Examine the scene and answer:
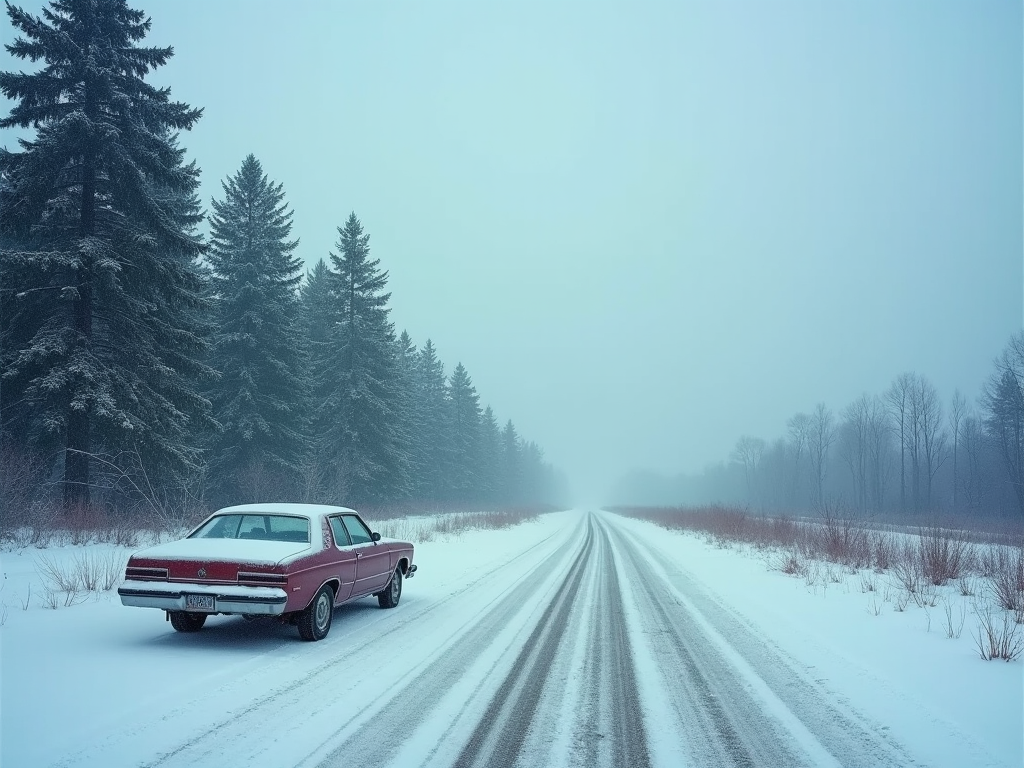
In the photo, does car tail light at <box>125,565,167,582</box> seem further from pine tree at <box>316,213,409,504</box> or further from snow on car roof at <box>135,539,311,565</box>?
pine tree at <box>316,213,409,504</box>

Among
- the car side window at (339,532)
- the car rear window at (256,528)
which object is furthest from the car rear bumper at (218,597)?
the car side window at (339,532)

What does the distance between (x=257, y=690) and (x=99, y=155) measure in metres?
18.6

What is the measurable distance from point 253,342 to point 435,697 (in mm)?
27266

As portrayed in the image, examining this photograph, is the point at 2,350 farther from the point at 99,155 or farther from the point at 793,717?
the point at 793,717

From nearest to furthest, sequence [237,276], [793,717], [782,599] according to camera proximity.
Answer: [793,717], [782,599], [237,276]

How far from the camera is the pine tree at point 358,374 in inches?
1444

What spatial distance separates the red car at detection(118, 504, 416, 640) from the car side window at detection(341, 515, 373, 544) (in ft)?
0.25

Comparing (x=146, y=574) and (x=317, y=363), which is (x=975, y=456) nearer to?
(x=317, y=363)

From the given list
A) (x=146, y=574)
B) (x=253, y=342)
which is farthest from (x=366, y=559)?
(x=253, y=342)

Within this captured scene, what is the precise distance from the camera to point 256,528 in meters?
8.16

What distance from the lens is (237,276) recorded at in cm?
3034

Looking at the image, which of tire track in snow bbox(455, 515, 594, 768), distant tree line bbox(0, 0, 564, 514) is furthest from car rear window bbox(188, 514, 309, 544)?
distant tree line bbox(0, 0, 564, 514)

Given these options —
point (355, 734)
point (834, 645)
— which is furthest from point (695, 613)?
point (355, 734)

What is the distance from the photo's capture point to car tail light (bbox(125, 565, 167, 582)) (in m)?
6.87
